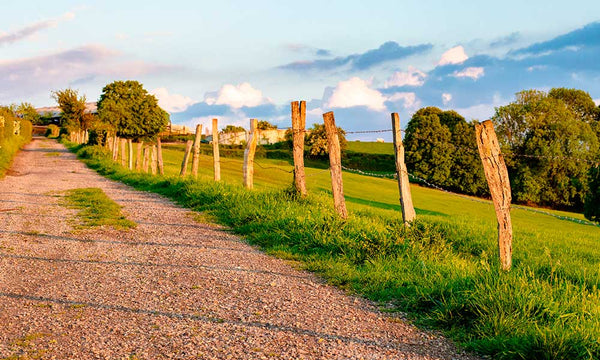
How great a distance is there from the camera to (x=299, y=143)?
1404cm

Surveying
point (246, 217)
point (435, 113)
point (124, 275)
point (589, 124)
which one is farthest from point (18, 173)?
point (589, 124)

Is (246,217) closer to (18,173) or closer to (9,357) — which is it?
(9,357)

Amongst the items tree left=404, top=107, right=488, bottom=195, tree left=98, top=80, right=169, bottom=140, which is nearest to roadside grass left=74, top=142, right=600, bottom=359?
tree left=404, top=107, right=488, bottom=195

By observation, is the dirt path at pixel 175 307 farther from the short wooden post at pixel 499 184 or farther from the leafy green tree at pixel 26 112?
the leafy green tree at pixel 26 112

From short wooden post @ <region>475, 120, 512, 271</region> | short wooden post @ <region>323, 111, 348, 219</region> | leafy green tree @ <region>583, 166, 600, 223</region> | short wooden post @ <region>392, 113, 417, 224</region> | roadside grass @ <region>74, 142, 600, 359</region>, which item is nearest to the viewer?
roadside grass @ <region>74, 142, 600, 359</region>

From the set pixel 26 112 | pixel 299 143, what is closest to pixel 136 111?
pixel 26 112

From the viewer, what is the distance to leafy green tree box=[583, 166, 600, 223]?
90.7 feet

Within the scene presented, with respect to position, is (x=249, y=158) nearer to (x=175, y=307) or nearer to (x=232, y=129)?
(x=175, y=307)

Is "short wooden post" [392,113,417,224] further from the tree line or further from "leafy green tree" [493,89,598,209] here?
"leafy green tree" [493,89,598,209]

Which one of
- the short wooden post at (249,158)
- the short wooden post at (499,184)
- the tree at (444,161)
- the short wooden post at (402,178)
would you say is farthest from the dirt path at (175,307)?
the tree at (444,161)

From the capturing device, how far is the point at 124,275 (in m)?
7.77

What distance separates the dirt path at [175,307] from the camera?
5062 millimetres

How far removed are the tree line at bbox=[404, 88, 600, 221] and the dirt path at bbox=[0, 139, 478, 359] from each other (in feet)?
149

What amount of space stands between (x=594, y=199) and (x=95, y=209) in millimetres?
25349
